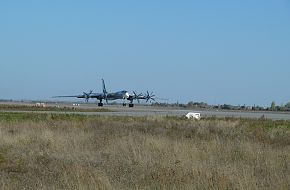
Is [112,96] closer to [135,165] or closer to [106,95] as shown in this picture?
[106,95]

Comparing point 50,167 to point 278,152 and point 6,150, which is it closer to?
point 6,150

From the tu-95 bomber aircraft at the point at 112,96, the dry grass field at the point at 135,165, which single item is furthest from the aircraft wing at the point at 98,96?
the dry grass field at the point at 135,165

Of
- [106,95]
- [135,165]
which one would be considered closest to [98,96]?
[106,95]

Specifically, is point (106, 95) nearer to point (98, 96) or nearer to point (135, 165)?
point (98, 96)

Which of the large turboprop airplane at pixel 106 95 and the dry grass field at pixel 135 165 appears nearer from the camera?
Result: the dry grass field at pixel 135 165

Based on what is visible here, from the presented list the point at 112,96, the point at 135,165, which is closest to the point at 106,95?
the point at 112,96

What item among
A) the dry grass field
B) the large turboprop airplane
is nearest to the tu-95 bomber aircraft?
the large turboprop airplane

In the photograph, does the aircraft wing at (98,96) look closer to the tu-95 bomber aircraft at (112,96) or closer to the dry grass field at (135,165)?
the tu-95 bomber aircraft at (112,96)

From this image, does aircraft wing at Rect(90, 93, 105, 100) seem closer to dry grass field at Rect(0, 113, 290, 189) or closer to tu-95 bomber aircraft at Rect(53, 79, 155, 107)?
tu-95 bomber aircraft at Rect(53, 79, 155, 107)

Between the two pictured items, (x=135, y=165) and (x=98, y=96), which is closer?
(x=135, y=165)

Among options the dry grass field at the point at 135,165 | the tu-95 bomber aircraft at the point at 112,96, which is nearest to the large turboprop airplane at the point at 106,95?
the tu-95 bomber aircraft at the point at 112,96

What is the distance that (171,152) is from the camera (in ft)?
47.4

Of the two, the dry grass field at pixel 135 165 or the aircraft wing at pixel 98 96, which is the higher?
the aircraft wing at pixel 98 96

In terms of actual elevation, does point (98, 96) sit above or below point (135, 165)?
above
